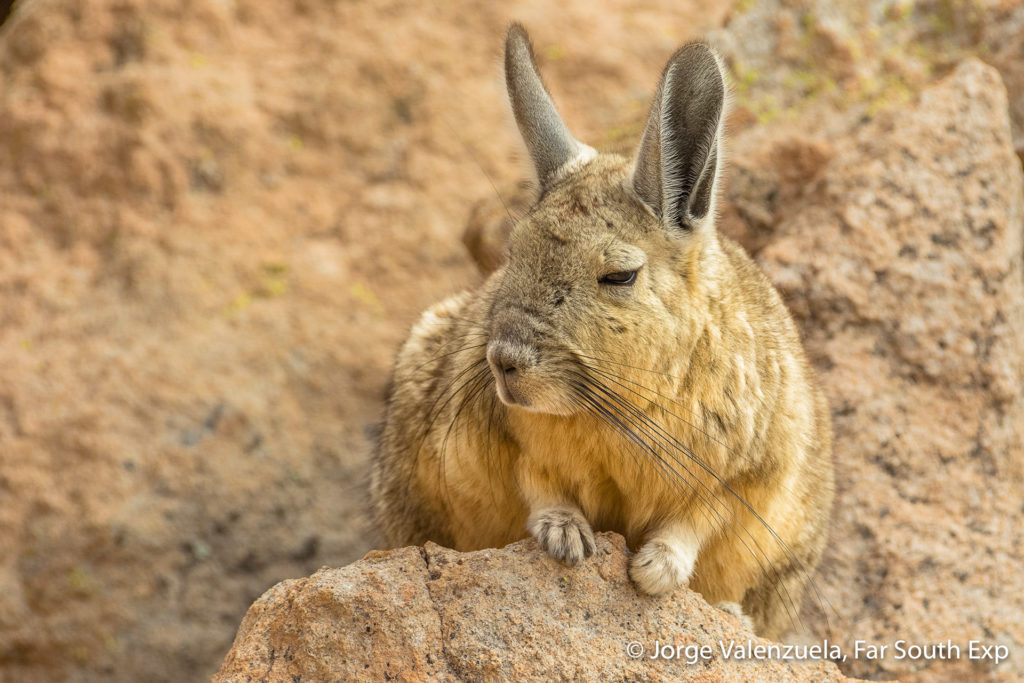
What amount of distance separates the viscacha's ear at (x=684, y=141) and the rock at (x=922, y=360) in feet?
6.87

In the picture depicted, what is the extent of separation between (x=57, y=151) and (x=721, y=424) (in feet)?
16.7

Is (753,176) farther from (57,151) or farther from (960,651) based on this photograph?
(57,151)

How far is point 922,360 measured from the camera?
5.33 m

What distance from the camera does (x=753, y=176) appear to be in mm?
6094

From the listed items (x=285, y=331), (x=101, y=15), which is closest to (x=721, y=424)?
(x=285, y=331)

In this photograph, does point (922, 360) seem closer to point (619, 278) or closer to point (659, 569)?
point (659, 569)

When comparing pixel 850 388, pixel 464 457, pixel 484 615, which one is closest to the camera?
pixel 484 615

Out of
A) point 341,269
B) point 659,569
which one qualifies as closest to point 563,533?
point 659,569

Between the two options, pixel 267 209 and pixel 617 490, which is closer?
pixel 617 490

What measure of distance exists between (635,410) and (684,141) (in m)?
0.95

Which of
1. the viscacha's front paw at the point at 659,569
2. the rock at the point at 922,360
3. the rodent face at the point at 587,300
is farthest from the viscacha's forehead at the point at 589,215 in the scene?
the rock at the point at 922,360

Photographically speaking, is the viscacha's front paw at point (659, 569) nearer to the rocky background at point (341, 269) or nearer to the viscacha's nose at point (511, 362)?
the viscacha's nose at point (511, 362)

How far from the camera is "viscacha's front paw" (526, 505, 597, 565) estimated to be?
3.64 m

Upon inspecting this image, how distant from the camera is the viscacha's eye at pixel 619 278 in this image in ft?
11.4
